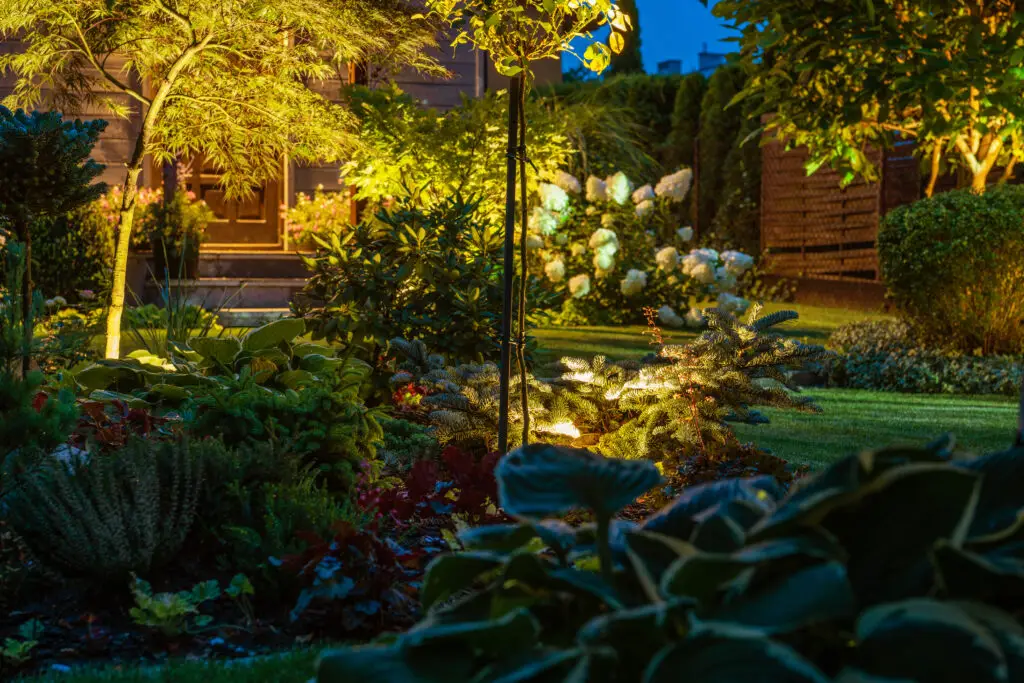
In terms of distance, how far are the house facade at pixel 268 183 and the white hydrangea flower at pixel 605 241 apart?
199cm

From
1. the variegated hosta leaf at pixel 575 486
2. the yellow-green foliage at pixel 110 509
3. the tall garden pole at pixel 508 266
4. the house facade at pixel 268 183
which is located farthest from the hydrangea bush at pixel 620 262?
the variegated hosta leaf at pixel 575 486

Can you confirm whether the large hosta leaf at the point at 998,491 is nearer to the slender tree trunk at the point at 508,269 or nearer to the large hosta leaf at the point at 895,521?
the large hosta leaf at the point at 895,521

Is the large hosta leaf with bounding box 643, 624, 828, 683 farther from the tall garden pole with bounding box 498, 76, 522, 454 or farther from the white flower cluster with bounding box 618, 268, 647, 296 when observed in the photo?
the white flower cluster with bounding box 618, 268, 647, 296

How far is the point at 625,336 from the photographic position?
10828mm

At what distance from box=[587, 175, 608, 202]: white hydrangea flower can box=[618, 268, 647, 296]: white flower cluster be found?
42.5 inches

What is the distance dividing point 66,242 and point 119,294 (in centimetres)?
433

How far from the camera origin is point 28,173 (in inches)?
180

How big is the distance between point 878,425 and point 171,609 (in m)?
5.08

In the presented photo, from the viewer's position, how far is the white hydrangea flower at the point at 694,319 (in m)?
11.6

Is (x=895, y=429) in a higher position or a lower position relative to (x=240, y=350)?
lower

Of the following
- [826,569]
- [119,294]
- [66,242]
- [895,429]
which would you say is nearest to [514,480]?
[826,569]

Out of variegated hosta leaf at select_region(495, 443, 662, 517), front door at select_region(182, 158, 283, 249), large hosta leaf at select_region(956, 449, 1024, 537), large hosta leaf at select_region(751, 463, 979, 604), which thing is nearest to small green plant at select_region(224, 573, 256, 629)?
variegated hosta leaf at select_region(495, 443, 662, 517)

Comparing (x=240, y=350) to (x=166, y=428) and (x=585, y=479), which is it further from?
(x=585, y=479)

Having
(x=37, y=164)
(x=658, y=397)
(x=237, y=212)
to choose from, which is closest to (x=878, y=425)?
(x=658, y=397)
